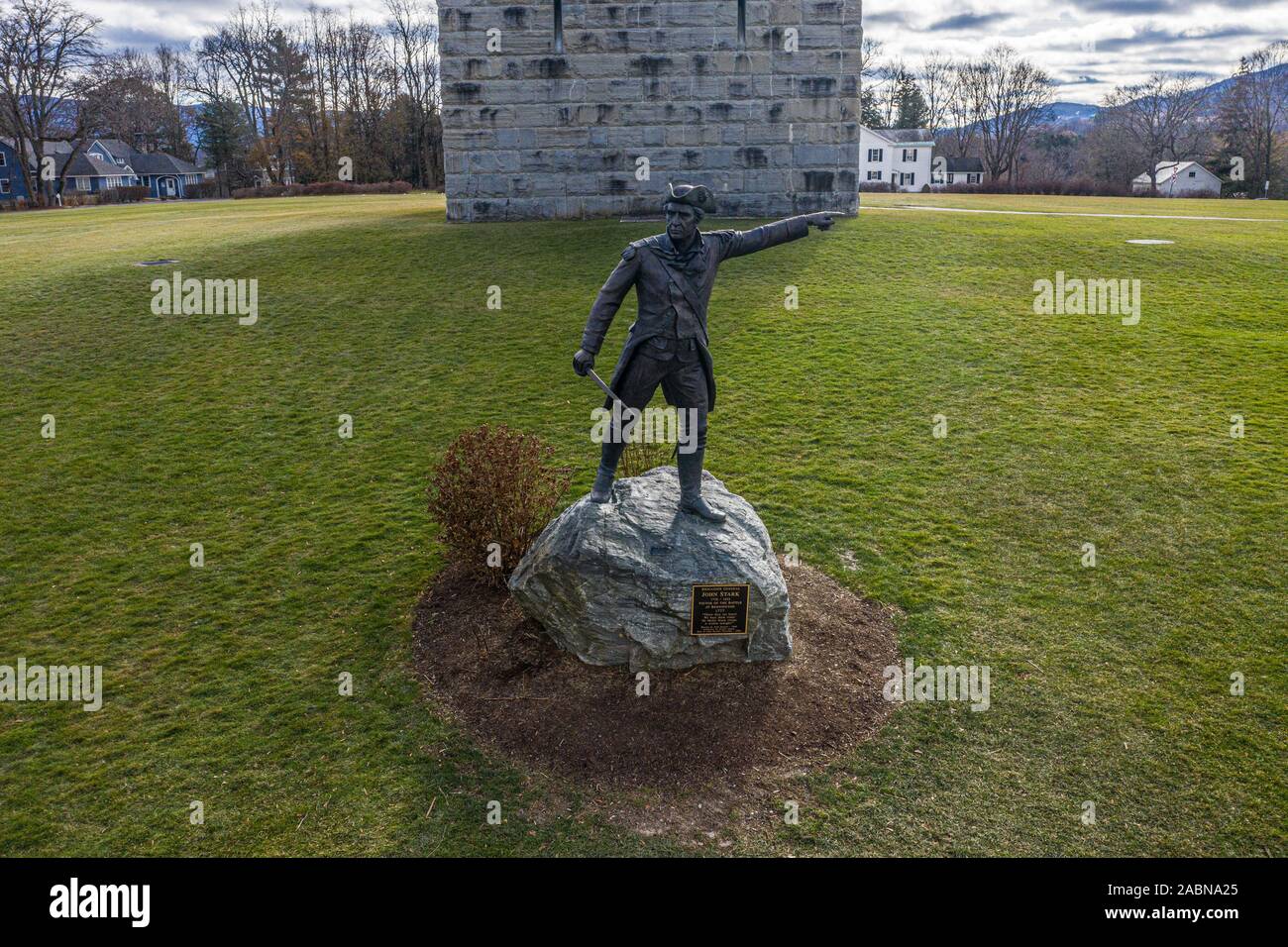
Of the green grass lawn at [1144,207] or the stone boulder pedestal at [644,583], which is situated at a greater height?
the green grass lawn at [1144,207]

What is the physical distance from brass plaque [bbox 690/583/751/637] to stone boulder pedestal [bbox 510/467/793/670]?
58mm

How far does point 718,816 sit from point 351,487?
739 centimetres

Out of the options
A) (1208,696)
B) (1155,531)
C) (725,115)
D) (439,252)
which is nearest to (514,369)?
(439,252)

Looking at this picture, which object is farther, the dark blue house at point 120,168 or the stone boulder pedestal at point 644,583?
the dark blue house at point 120,168

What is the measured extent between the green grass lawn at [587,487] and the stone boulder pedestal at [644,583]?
1.39m

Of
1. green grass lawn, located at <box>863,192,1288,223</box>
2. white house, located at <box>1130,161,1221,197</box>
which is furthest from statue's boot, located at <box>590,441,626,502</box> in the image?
white house, located at <box>1130,161,1221,197</box>

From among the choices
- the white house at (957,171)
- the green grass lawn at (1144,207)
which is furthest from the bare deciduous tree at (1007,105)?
the green grass lawn at (1144,207)

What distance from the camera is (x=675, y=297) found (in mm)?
7664
